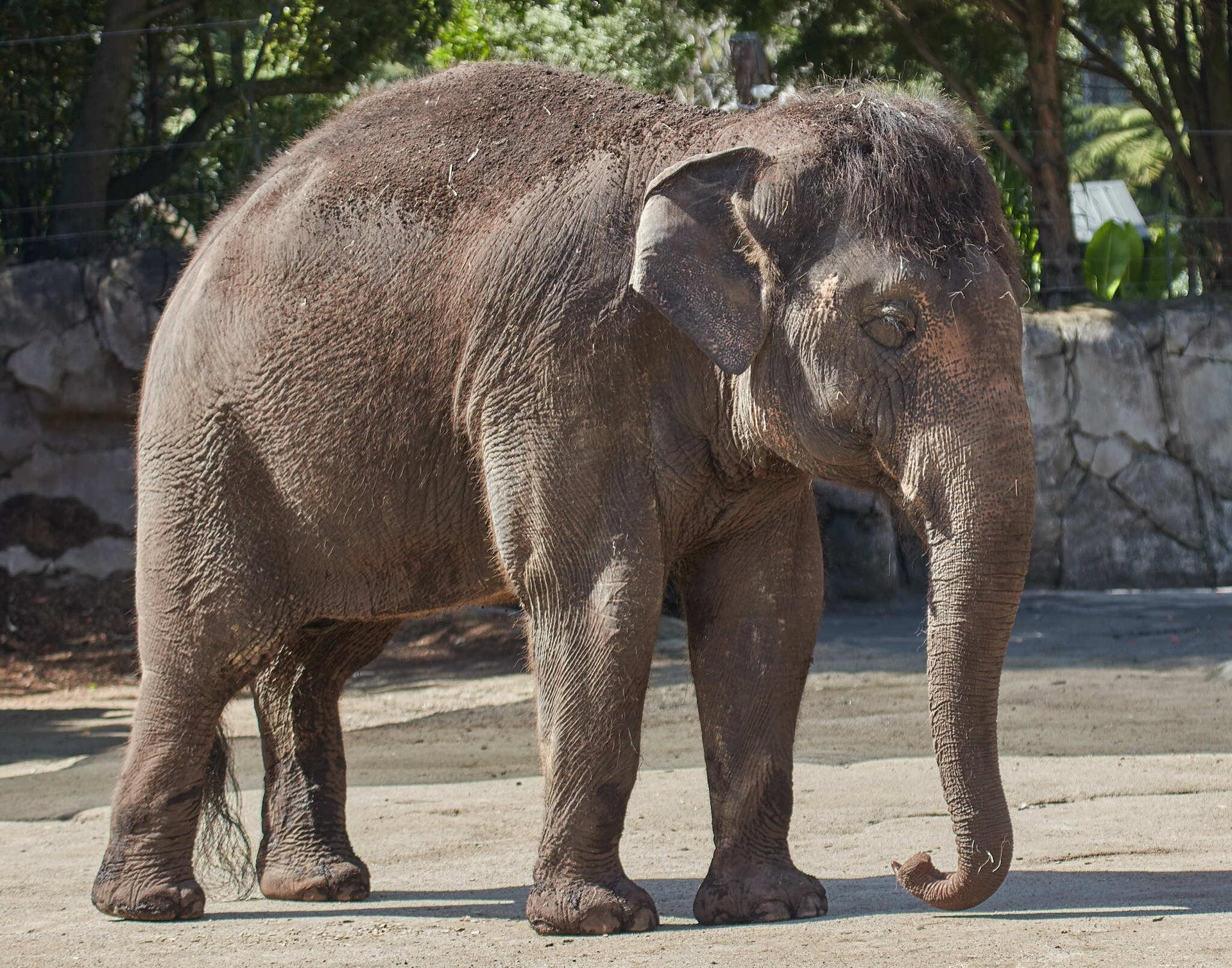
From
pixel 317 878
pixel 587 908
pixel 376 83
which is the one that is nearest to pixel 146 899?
pixel 317 878

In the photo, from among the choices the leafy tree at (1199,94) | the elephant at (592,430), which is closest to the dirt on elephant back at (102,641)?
the elephant at (592,430)

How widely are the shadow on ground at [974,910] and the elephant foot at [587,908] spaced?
0.15m

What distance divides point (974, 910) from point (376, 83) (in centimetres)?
907

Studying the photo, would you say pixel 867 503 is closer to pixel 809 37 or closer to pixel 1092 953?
pixel 809 37

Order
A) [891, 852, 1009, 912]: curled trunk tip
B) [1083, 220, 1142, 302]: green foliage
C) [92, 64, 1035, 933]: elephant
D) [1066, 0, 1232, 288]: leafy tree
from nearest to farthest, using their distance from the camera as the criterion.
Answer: [891, 852, 1009, 912]: curled trunk tip
[92, 64, 1035, 933]: elephant
[1066, 0, 1232, 288]: leafy tree
[1083, 220, 1142, 302]: green foliage

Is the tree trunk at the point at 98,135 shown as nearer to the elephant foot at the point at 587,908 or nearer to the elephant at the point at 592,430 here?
the elephant at the point at 592,430

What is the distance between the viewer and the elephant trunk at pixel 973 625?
369 cm

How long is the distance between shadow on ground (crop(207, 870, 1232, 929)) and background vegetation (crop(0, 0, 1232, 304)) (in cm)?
813

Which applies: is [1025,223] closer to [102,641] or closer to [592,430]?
[102,641]

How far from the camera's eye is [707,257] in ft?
13.1

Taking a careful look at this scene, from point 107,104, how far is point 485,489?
983cm

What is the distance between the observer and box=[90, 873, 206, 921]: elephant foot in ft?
15.1

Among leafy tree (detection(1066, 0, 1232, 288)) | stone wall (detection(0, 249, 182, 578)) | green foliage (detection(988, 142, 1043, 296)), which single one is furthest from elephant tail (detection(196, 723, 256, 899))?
leafy tree (detection(1066, 0, 1232, 288))

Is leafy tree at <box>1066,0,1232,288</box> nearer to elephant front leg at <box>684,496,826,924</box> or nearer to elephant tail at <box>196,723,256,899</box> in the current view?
elephant front leg at <box>684,496,826,924</box>
